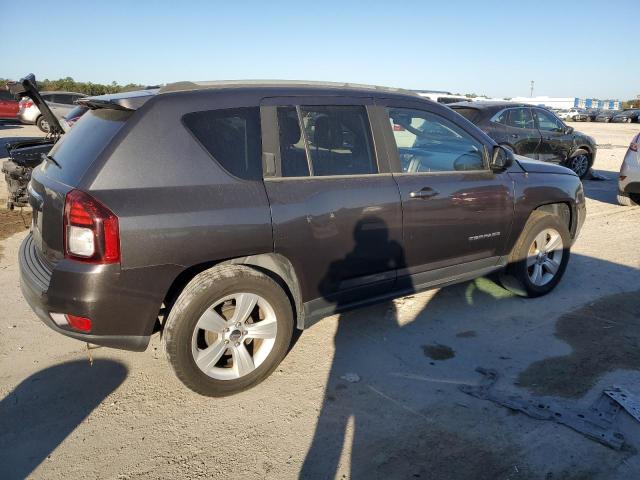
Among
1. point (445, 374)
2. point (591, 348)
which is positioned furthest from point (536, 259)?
point (445, 374)

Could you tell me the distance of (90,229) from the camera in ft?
8.50

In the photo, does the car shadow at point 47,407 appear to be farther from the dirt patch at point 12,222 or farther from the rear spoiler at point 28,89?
the dirt patch at point 12,222

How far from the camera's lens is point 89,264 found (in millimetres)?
2633

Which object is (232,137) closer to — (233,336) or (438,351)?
(233,336)

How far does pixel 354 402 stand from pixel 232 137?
5.84 feet

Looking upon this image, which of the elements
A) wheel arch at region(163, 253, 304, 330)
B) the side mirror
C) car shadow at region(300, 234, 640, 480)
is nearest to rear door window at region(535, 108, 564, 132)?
car shadow at region(300, 234, 640, 480)

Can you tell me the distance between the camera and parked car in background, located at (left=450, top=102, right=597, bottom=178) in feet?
30.0

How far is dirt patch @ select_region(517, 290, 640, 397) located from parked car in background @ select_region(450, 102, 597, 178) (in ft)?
16.4

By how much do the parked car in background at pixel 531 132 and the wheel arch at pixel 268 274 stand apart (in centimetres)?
679

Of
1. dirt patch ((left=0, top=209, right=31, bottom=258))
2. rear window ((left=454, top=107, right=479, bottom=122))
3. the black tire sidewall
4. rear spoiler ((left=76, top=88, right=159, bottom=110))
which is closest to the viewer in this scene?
rear spoiler ((left=76, top=88, right=159, bottom=110))

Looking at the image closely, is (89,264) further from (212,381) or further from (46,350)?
(46,350)

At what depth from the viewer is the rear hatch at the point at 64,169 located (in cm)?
274

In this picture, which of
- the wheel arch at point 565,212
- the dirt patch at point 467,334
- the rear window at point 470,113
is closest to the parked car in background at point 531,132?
the rear window at point 470,113

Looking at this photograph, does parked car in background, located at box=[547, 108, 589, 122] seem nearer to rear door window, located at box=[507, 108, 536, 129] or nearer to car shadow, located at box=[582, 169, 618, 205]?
car shadow, located at box=[582, 169, 618, 205]
